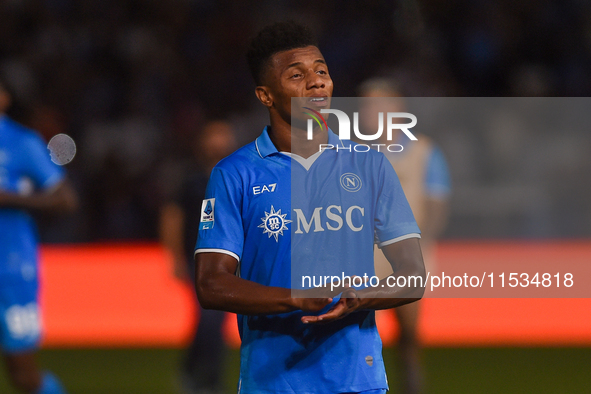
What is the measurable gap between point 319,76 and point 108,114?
9.72 m

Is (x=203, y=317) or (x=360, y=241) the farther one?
(x=203, y=317)

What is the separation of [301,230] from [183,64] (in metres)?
10.1

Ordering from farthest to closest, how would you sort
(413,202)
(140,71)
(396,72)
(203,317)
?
(140,71), (396,72), (203,317), (413,202)

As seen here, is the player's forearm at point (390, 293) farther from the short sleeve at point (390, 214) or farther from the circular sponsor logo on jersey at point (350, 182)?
the circular sponsor logo on jersey at point (350, 182)

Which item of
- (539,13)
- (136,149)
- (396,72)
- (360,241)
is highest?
(539,13)

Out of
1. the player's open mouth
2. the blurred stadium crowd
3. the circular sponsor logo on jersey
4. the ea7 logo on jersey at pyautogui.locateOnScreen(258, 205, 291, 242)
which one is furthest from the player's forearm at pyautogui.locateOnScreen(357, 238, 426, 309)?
the blurred stadium crowd

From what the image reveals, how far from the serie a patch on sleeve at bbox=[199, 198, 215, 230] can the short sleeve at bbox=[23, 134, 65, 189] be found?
2.72m

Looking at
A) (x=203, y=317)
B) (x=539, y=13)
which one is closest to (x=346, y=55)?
(x=539, y=13)

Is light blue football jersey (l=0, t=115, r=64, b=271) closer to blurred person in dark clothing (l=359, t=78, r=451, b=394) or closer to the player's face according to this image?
blurred person in dark clothing (l=359, t=78, r=451, b=394)

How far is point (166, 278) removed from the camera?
26.3 feet

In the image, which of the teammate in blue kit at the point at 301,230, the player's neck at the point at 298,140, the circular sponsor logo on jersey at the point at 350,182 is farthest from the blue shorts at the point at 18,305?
the circular sponsor logo on jersey at the point at 350,182

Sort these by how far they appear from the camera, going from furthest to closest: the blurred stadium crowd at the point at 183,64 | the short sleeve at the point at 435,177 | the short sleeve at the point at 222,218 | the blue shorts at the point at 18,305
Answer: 1. the blurred stadium crowd at the point at 183,64
2. the short sleeve at the point at 435,177
3. the blue shorts at the point at 18,305
4. the short sleeve at the point at 222,218

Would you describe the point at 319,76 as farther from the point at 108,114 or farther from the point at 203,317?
the point at 108,114

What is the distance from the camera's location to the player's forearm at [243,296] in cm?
205
